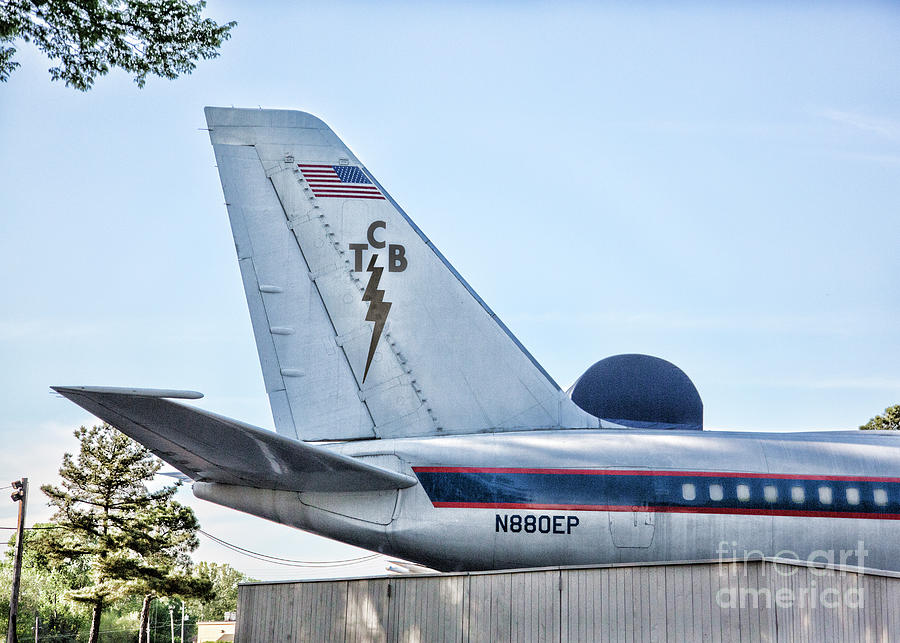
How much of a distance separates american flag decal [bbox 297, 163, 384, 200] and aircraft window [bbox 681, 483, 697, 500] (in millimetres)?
6651

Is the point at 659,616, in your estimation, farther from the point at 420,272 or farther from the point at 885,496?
the point at 420,272

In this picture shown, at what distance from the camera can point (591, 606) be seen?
11.0 meters

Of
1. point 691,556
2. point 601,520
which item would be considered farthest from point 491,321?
point 691,556

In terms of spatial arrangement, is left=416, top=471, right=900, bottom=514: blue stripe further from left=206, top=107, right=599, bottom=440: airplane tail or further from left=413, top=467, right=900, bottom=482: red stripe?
left=206, top=107, right=599, bottom=440: airplane tail

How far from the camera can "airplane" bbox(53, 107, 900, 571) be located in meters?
11.7

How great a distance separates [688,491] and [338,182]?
743cm

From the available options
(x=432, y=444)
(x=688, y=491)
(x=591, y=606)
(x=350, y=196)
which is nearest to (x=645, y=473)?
(x=688, y=491)

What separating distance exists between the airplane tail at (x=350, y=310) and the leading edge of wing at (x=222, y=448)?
1.54 m

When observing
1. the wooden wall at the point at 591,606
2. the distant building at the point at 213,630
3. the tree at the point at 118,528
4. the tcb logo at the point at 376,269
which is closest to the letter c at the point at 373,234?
the tcb logo at the point at 376,269

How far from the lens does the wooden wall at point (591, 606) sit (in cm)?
980

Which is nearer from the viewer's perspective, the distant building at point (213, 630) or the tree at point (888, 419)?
the tree at point (888, 419)

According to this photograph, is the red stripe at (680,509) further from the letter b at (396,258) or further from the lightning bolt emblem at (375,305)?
the letter b at (396,258)

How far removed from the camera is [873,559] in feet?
39.3

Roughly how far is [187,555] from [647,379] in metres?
25.2
